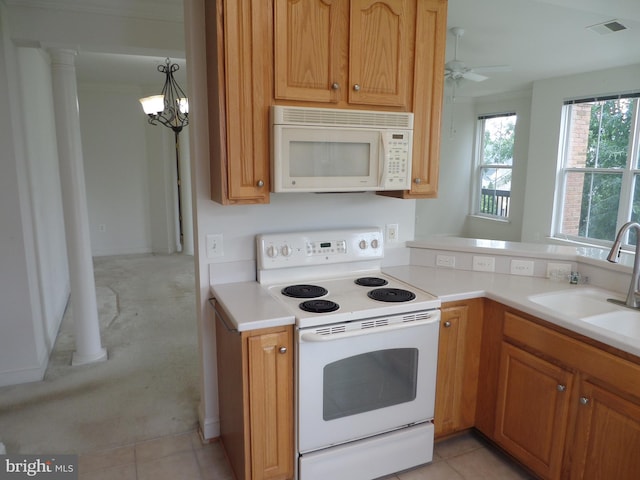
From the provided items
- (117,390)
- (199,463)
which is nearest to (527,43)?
(199,463)

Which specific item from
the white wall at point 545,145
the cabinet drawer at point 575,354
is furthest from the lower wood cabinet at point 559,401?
the white wall at point 545,145

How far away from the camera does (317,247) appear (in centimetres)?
234

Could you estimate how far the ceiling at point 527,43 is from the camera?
3383mm

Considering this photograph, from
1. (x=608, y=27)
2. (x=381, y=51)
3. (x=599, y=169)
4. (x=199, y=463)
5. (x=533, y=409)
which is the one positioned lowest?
(x=199, y=463)

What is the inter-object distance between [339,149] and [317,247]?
21.2 inches

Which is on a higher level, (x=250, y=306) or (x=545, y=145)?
(x=545, y=145)

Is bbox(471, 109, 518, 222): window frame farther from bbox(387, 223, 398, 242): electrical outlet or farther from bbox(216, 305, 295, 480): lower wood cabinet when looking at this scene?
bbox(216, 305, 295, 480): lower wood cabinet

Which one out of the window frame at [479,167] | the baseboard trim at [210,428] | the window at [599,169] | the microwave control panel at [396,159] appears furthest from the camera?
the window frame at [479,167]

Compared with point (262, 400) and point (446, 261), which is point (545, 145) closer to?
point (446, 261)

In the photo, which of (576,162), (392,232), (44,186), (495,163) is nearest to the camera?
(392,232)

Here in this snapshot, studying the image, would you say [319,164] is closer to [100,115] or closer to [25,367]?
[25,367]

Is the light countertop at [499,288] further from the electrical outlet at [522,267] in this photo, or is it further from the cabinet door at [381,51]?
the cabinet door at [381,51]

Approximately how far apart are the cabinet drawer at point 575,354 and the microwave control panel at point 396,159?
2.68 feet

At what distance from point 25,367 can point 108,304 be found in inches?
66.1
